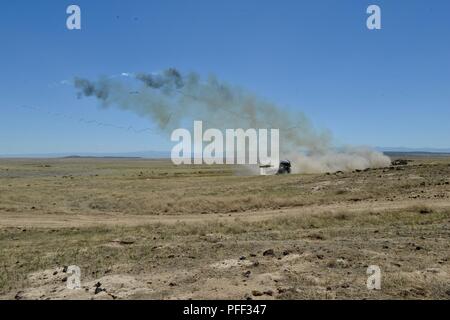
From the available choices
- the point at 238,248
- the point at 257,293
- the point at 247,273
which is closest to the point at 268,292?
the point at 257,293

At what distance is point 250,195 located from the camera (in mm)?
36875

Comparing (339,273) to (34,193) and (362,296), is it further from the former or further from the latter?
(34,193)

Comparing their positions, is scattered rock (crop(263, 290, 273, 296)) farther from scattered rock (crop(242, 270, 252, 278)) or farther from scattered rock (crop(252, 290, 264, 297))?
scattered rock (crop(242, 270, 252, 278))

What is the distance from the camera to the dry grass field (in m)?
11.3

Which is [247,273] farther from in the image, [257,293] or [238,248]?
[238,248]

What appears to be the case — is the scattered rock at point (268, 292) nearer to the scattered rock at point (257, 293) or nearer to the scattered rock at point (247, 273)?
the scattered rock at point (257, 293)

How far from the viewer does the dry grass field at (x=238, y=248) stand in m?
11.3

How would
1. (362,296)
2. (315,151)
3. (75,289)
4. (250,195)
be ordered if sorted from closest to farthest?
1. (362,296)
2. (75,289)
3. (250,195)
4. (315,151)

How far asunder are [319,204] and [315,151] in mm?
40116

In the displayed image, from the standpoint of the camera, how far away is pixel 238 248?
15.6 m

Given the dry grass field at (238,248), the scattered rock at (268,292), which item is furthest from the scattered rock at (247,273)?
the scattered rock at (268,292)
